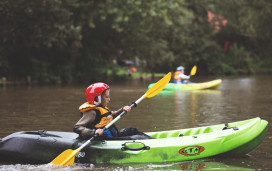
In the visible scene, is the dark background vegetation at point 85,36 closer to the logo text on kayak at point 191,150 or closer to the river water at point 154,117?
the river water at point 154,117

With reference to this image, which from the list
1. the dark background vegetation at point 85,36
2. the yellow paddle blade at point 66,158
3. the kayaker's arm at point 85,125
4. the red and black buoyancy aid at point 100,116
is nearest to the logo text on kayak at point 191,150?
the red and black buoyancy aid at point 100,116

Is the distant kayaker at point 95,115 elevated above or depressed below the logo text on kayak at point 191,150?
above

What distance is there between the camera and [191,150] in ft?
21.1

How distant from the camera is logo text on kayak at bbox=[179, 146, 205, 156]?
21.0 ft

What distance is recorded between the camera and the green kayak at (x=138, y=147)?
6.40 meters

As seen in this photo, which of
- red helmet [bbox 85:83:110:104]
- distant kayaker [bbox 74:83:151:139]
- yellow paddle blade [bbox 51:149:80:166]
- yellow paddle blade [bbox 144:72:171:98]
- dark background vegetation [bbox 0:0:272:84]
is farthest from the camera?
dark background vegetation [bbox 0:0:272:84]

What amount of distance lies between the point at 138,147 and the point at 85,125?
758mm

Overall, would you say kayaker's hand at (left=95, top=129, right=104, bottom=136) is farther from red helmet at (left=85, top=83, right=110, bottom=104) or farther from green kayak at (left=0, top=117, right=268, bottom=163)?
red helmet at (left=85, top=83, right=110, bottom=104)

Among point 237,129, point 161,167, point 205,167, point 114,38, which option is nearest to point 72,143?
point 161,167

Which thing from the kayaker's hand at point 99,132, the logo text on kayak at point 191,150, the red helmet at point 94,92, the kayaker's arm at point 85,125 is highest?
the red helmet at point 94,92

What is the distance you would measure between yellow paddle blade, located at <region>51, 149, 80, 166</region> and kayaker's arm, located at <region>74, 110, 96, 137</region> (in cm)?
25

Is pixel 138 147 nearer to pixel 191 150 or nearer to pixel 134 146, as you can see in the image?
pixel 134 146

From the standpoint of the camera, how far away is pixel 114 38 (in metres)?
28.8

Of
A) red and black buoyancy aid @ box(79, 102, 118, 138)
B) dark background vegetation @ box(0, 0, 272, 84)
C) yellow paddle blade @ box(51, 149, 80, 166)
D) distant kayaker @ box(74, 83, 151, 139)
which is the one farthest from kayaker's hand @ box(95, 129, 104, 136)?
dark background vegetation @ box(0, 0, 272, 84)
